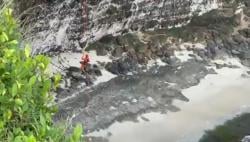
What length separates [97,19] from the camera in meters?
16.2

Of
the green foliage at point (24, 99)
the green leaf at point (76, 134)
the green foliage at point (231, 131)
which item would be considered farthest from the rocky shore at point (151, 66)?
the green leaf at point (76, 134)

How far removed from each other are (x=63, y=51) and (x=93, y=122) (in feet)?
11.5

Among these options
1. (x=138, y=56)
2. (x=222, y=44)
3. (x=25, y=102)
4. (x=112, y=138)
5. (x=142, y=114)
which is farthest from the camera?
(x=222, y=44)

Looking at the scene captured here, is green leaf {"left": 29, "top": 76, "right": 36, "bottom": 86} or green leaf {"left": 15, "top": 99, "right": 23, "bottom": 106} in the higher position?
green leaf {"left": 29, "top": 76, "right": 36, "bottom": 86}

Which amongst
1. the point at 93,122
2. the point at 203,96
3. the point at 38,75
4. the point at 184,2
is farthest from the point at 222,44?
the point at 38,75

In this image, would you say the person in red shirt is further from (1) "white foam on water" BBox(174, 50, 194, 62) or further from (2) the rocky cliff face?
(1) "white foam on water" BBox(174, 50, 194, 62)

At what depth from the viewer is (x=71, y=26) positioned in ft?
51.3

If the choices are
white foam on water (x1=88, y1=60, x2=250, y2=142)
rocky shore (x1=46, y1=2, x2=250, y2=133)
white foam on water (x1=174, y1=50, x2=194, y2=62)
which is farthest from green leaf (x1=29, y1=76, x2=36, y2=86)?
white foam on water (x1=174, y1=50, x2=194, y2=62)

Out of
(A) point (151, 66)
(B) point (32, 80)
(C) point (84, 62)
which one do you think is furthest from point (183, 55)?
(B) point (32, 80)

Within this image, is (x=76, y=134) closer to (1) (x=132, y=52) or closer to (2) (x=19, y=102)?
(2) (x=19, y=102)

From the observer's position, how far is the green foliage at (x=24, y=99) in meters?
4.14

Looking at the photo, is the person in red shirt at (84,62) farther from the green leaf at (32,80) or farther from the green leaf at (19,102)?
the green leaf at (19,102)

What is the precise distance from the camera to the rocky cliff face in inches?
583

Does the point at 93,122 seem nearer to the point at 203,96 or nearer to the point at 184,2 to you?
the point at 203,96
